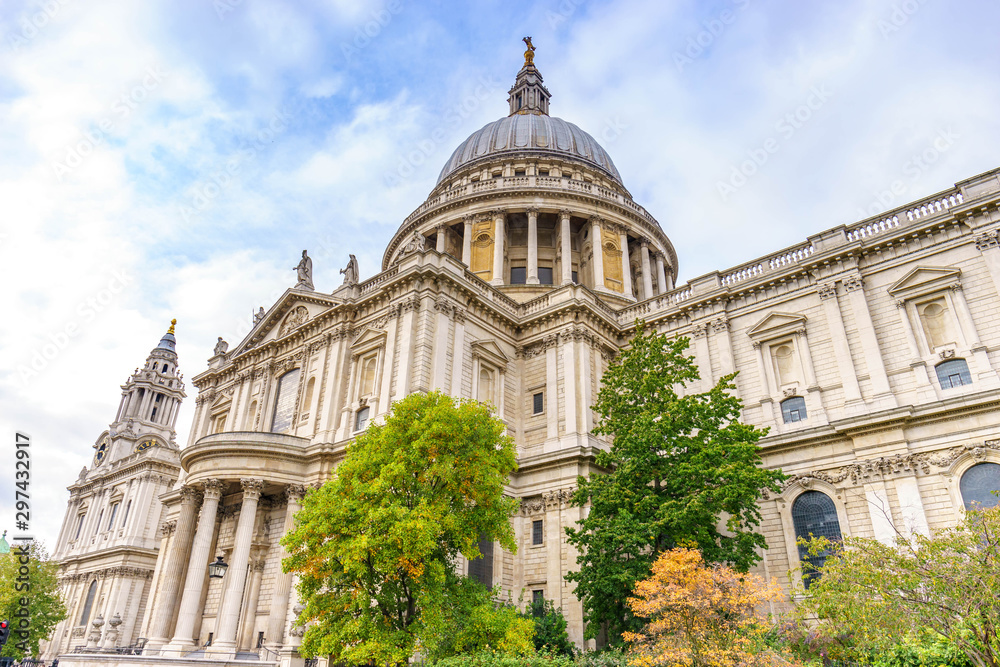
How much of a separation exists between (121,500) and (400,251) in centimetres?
3308

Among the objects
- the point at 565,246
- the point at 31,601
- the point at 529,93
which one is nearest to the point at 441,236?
the point at 565,246

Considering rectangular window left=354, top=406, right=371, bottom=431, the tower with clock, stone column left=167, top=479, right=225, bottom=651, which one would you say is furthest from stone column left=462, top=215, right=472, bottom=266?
the tower with clock

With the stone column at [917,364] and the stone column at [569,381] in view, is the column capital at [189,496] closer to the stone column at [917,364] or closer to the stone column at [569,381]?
the stone column at [569,381]

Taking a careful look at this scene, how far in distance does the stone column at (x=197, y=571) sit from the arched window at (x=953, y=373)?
91.0 feet

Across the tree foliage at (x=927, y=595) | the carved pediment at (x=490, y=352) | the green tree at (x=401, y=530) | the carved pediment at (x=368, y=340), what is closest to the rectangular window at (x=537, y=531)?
the carved pediment at (x=490, y=352)

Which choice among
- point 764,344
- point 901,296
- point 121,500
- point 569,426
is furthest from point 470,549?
point 121,500

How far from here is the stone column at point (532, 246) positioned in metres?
40.4

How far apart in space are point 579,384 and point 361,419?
9703mm

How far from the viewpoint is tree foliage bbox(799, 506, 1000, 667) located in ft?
36.8

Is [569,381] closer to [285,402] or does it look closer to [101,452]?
[285,402]

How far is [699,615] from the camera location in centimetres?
1564

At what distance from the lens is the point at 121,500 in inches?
2195

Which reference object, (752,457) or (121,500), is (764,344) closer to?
(752,457)

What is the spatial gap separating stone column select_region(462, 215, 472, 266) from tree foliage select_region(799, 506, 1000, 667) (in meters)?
32.5
